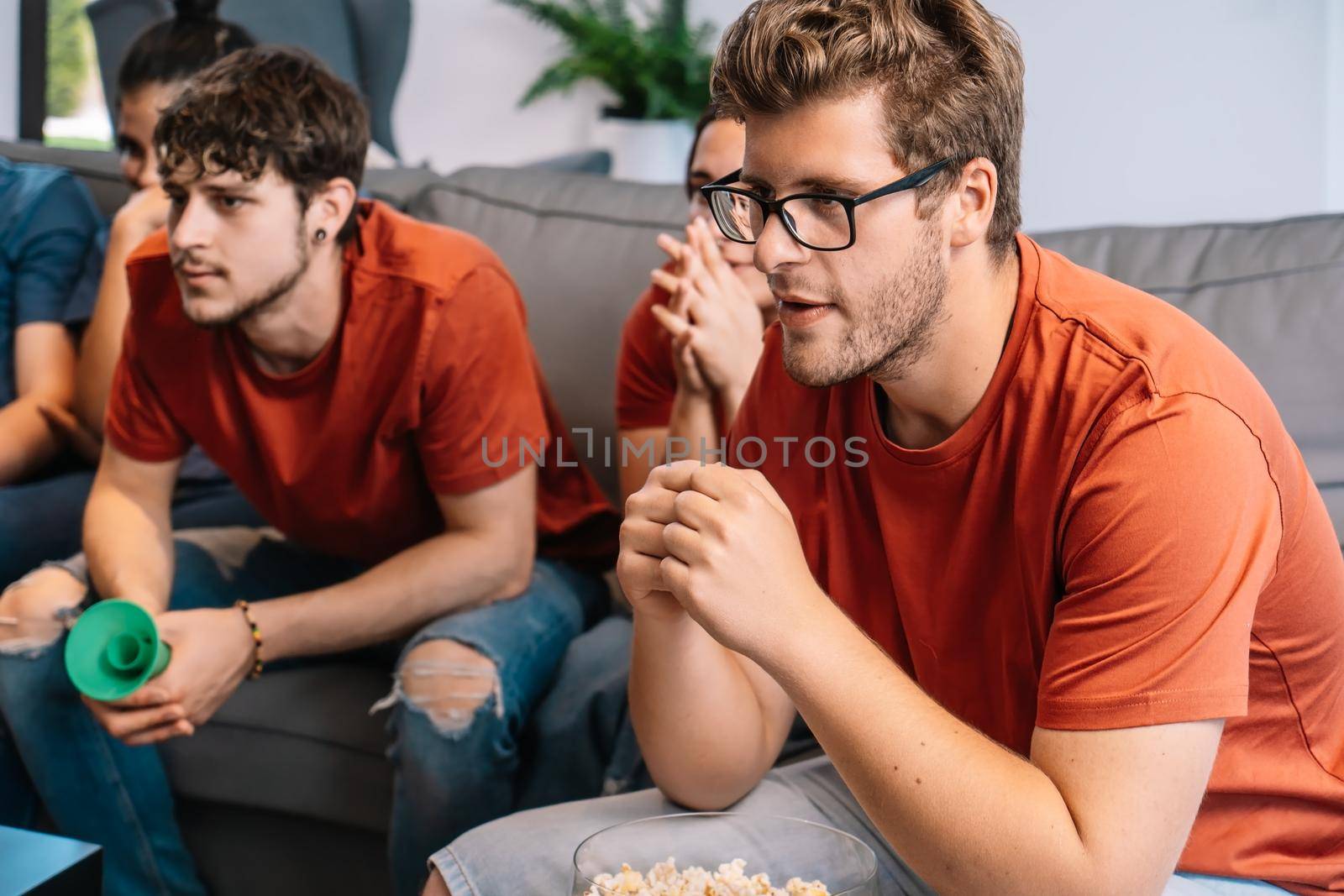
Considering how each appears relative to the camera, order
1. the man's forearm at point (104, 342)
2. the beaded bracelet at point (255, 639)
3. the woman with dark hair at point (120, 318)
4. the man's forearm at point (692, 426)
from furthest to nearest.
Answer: the man's forearm at point (104, 342)
the woman with dark hair at point (120, 318)
the man's forearm at point (692, 426)
the beaded bracelet at point (255, 639)

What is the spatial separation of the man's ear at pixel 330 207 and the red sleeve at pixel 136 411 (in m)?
0.29

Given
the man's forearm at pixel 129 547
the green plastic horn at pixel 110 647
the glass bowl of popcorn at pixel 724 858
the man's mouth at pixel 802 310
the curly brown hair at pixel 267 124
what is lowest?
the man's forearm at pixel 129 547

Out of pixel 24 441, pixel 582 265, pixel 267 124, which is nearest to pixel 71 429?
pixel 24 441

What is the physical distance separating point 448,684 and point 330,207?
2.15 ft

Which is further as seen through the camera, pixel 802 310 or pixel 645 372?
pixel 645 372

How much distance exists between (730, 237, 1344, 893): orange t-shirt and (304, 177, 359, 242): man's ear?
0.75m

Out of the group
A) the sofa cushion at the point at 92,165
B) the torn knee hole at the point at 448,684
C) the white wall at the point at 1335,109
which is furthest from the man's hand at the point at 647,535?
the white wall at the point at 1335,109

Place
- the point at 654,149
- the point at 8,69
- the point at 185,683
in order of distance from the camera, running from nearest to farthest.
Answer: the point at 185,683 → the point at 654,149 → the point at 8,69

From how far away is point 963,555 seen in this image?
982 millimetres

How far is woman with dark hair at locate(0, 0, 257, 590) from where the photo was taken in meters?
1.88

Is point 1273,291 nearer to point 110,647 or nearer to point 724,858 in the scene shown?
point 724,858

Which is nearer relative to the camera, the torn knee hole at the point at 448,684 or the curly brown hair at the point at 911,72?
the curly brown hair at the point at 911,72

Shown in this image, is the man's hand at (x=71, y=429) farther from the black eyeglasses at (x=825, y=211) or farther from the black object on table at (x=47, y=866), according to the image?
the black eyeglasses at (x=825, y=211)

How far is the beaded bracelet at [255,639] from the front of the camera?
153cm
